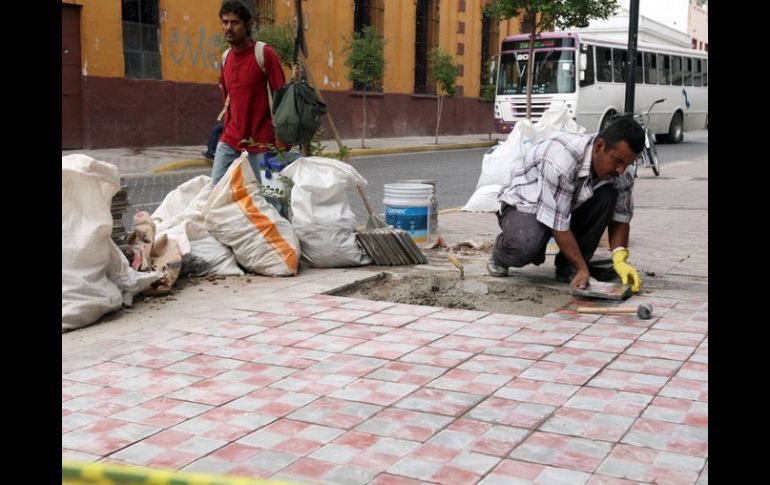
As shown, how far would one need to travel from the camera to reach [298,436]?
2998mm

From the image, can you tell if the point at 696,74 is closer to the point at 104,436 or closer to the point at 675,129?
the point at 675,129

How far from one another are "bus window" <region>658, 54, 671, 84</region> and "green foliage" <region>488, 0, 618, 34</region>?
4253 millimetres

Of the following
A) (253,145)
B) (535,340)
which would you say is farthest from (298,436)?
(253,145)

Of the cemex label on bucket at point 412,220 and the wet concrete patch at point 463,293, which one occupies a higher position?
the cemex label on bucket at point 412,220

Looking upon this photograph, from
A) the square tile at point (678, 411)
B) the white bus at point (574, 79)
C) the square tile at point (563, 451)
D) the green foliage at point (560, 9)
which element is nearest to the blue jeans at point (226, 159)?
the square tile at point (678, 411)

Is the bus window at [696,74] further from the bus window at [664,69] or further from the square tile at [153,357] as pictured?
the square tile at [153,357]

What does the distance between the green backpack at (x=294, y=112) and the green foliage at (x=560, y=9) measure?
15.8 metres

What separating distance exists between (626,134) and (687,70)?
23.6 m

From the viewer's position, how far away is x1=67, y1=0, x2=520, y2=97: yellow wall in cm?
1636

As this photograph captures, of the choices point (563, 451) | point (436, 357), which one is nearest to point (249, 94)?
point (436, 357)

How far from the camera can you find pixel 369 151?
777 inches

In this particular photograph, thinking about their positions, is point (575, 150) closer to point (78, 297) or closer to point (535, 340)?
point (535, 340)

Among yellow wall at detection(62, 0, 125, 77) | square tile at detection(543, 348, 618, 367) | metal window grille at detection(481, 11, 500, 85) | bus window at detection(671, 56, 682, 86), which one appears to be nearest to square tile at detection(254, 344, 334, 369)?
square tile at detection(543, 348, 618, 367)

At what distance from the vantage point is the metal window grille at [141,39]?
16922mm
